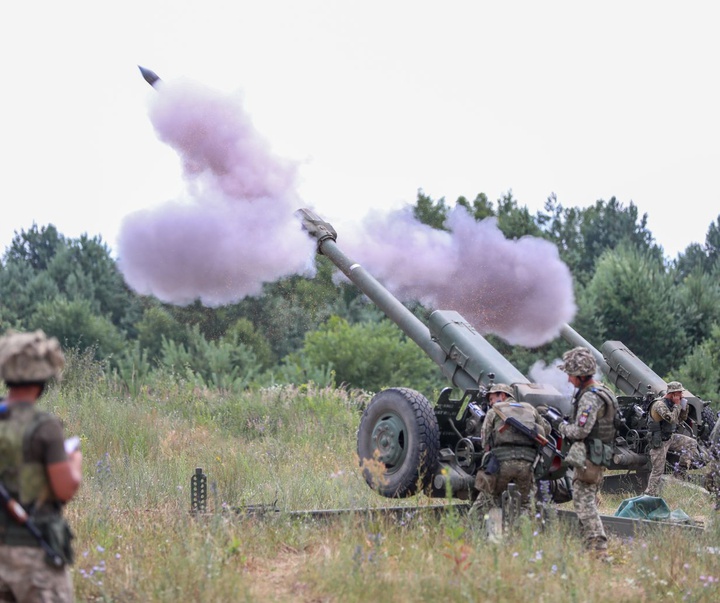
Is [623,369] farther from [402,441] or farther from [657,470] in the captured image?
[402,441]

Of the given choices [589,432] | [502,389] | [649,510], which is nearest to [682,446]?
[649,510]

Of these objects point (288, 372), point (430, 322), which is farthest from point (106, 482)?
point (288, 372)

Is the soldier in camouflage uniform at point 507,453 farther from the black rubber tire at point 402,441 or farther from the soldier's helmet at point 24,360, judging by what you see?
the soldier's helmet at point 24,360

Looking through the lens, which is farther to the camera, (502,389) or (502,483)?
(502,389)

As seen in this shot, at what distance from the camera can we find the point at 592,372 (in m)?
7.49

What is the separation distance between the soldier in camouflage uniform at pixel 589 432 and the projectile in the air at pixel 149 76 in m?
6.76

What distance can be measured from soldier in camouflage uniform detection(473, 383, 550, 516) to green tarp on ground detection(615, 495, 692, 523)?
139 centimetres

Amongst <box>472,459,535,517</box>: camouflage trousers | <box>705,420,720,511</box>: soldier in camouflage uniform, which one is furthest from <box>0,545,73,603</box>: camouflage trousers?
<box>705,420,720,511</box>: soldier in camouflage uniform

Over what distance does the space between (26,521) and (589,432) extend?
448 cm

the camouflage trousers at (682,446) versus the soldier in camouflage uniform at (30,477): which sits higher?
the camouflage trousers at (682,446)

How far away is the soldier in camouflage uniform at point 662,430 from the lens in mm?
11484

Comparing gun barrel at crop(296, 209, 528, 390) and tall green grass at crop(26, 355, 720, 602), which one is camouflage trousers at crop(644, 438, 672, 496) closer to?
tall green grass at crop(26, 355, 720, 602)

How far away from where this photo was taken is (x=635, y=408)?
39.0ft

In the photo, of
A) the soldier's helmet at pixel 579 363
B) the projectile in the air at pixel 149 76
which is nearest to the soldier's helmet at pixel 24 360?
the soldier's helmet at pixel 579 363
